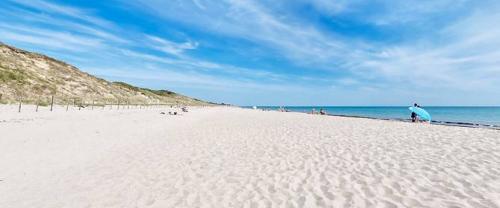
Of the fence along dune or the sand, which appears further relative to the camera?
the fence along dune

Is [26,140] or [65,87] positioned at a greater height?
[65,87]

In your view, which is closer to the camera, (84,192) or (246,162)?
(84,192)

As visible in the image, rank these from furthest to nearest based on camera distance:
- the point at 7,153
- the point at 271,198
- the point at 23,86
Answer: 1. the point at 23,86
2. the point at 7,153
3. the point at 271,198

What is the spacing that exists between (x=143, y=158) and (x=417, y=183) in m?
8.04

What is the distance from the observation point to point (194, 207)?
574 centimetres

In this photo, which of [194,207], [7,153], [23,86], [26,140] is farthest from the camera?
[23,86]

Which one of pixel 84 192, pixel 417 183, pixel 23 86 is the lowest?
pixel 84 192

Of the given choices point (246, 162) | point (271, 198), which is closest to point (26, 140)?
point (246, 162)

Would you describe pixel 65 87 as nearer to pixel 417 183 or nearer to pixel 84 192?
pixel 84 192

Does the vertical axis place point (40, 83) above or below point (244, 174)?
above

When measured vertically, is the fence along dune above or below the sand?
above

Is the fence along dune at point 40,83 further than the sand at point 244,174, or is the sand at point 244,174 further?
the fence along dune at point 40,83

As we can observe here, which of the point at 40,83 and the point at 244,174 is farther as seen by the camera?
the point at 40,83

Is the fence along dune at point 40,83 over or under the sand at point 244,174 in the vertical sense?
over
